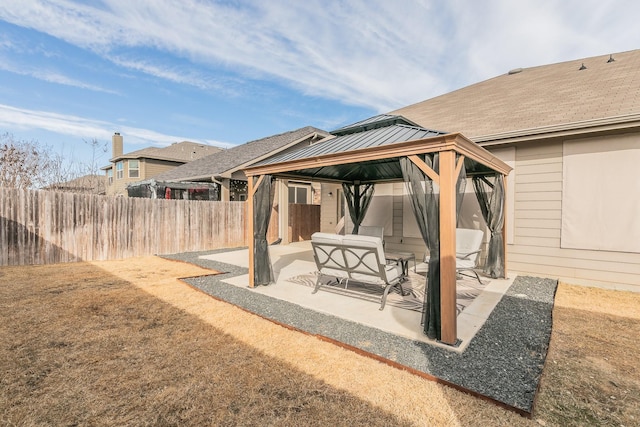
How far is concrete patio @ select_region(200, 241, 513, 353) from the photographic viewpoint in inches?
145

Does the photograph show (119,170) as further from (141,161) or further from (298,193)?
(298,193)

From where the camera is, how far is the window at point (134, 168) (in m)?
21.0

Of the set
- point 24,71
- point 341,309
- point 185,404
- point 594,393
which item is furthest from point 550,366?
point 24,71

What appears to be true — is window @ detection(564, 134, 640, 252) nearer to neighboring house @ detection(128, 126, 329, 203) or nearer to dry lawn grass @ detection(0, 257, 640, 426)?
dry lawn grass @ detection(0, 257, 640, 426)


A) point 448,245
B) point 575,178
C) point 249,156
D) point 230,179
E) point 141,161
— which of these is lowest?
point 448,245

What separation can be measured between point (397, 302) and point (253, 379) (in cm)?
277

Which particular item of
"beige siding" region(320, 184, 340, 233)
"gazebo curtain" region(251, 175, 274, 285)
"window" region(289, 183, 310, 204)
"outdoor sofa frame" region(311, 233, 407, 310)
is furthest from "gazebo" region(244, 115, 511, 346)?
"window" region(289, 183, 310, 204)

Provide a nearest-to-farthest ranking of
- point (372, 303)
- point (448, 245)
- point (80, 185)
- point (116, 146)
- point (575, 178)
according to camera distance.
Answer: point (448, 245) < point (372, 303) < point (575, 178) < point (80, 185) < point (116, 146)

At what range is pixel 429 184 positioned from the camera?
345cm

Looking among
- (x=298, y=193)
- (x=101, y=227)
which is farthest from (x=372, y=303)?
(x=298, y=193)

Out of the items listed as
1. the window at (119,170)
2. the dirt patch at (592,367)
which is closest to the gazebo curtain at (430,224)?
the dirt patch at (592,367)

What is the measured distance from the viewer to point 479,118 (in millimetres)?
8109

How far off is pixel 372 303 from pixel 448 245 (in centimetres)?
184

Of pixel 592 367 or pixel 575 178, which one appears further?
pixel 575 178
